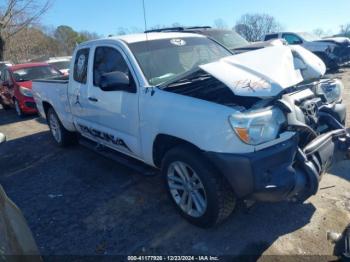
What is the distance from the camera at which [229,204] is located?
3062 mm

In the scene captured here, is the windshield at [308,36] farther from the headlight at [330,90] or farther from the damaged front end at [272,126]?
the damaged front end at [272,126]

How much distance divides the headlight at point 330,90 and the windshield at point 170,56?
1.39m

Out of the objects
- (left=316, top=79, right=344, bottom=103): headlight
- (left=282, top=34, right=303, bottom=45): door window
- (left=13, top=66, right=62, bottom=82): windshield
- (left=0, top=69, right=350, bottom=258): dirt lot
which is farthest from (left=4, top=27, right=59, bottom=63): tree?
(left=316, top=79, right=344, bottom=103): headlight

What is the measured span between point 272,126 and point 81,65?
10.7 feet

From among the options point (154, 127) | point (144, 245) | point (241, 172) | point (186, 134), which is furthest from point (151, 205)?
point (241, 172)

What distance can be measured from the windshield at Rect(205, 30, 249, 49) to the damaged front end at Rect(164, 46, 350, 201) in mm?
6957

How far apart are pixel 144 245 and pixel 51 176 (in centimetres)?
260

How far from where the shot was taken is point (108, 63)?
4.34 m

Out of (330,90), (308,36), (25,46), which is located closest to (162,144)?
(330,90)

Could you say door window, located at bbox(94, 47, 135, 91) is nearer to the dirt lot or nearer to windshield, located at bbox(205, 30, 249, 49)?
the dirt lot

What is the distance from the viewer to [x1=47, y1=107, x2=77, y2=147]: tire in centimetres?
630

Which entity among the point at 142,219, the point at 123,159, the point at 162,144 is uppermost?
the point at 162,144

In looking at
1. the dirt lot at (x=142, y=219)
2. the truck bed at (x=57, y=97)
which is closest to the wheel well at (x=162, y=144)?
the dirt lot at (x=142, y=219)

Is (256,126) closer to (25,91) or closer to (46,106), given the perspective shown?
(46,106)
